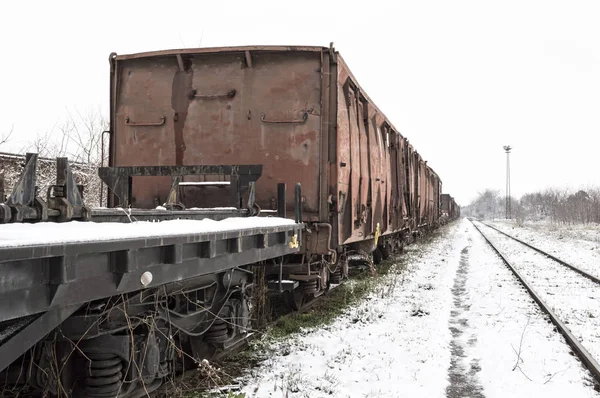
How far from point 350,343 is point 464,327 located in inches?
81.4

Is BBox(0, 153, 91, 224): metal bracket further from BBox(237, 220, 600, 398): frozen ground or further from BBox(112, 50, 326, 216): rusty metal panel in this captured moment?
BBox(112, 50, 326, 216): rusty metal panel

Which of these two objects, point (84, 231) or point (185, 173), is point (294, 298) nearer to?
point (185, 173)

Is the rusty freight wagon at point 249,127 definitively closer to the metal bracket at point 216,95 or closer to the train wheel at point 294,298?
the metal bracket at point 216,95

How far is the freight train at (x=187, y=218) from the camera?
2453mm

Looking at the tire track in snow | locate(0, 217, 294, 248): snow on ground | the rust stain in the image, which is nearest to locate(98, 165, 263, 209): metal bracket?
locate(0, 217, 294, 248): snow on ground

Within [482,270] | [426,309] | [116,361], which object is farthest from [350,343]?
[482,270]

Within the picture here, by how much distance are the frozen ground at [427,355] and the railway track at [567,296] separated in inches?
6.2

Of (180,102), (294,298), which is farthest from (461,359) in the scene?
(180,102)

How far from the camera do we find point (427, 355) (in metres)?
5.57

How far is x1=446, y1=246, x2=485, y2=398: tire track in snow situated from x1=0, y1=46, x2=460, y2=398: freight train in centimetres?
195

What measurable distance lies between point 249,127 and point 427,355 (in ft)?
12.0

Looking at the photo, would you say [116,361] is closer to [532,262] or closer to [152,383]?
[152,383]

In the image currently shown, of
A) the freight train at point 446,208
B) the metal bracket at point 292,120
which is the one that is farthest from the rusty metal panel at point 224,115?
the freight train at point 446,208

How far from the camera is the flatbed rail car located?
2.17m
